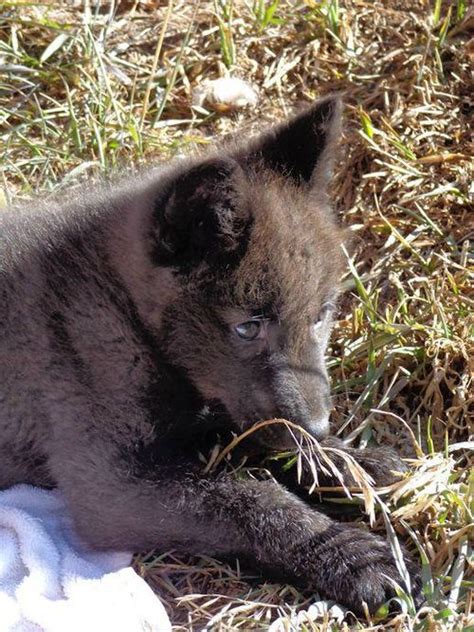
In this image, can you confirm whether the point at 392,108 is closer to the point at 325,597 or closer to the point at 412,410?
the point at 412,410

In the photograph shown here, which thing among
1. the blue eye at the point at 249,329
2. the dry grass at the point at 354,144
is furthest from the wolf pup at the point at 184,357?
the dry grass at the point at 354,144

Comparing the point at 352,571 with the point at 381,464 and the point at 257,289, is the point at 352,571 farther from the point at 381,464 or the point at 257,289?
the point at 257,289

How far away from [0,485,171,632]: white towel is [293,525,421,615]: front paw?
1.89 ft

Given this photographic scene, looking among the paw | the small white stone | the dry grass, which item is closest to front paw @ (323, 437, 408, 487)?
the paw

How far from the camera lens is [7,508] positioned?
403 cm

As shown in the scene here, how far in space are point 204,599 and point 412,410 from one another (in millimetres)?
1354

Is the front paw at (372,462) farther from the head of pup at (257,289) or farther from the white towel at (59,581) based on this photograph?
the white towel at (59,581)

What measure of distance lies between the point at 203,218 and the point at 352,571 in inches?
55.2

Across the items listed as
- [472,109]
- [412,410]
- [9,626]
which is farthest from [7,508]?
[472,109]

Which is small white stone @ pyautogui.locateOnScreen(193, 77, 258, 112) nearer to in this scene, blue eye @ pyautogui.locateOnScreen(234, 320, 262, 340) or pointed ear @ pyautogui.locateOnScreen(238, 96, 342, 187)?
pointed ear @ pyautogui.locateOnScreen(238, 96, 342, 187)

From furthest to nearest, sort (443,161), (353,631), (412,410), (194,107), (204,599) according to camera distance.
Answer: (194,107), (443,161), (412,410), (204,599), (353,631)

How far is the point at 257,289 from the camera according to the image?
3799 millimetres

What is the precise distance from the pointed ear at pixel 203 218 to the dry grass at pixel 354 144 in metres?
1.15

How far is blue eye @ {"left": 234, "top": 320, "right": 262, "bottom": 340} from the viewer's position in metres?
3.85
